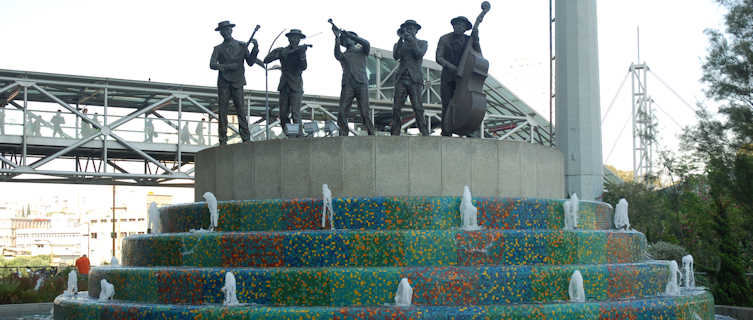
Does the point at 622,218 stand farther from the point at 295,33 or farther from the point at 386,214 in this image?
the point at 295,33

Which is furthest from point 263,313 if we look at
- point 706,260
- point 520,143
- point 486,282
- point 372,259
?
point 706,260

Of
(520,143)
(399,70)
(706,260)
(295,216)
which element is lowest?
(706,260)

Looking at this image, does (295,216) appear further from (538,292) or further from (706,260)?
(706,260)

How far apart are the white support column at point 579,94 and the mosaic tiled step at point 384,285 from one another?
58.9ft

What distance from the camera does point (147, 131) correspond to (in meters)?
40.2

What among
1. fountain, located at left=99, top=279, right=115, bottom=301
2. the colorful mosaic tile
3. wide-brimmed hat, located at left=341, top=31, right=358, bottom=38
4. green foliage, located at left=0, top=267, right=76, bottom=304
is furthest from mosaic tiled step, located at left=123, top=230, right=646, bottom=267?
green foliage, located at left=0, top=267, right=76, bottom=304

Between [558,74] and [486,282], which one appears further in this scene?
[558,74]

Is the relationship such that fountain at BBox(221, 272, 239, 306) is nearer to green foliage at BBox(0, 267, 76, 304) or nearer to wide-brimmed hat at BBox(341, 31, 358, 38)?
wide-brimmed hat at BBox(341, 31, 358, 38)

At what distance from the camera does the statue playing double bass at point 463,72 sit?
15.0m

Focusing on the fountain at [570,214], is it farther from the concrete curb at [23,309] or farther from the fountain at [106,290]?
the concrete curb at [23,309]

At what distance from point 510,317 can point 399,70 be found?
254 inches

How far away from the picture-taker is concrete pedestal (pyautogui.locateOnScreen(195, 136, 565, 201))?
1345 centimetres

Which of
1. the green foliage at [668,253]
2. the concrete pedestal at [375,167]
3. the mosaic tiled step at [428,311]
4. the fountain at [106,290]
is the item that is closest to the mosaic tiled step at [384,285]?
the mosaic tiled step at [428,311]

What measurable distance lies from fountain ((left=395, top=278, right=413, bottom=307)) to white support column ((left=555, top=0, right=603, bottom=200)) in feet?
63.7
